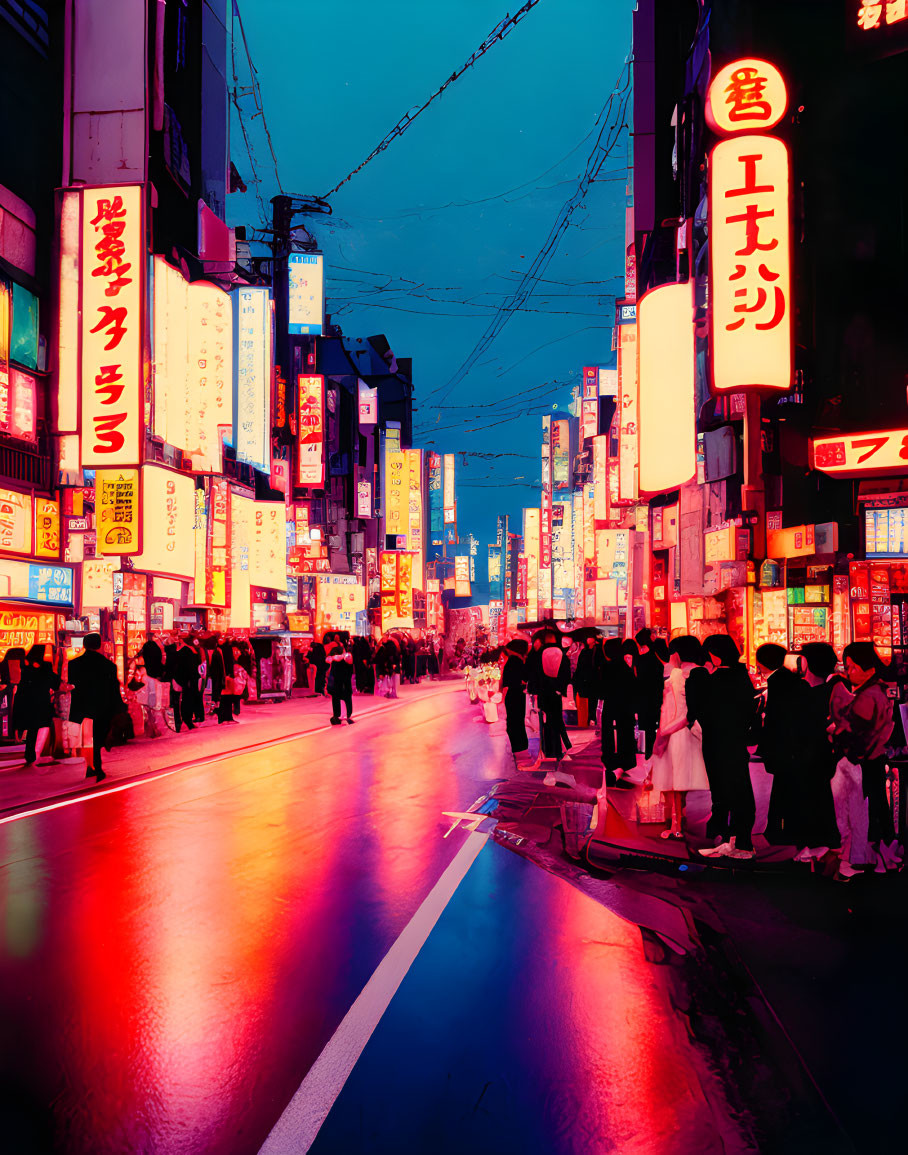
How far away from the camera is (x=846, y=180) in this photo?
23.0 meters

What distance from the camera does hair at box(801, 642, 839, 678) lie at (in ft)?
27.8

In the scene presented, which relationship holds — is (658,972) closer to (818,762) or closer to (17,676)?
(818,762)

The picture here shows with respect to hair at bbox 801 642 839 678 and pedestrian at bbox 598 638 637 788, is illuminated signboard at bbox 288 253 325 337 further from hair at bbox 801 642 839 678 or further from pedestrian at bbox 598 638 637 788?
hair at bbox 801 642 839 678

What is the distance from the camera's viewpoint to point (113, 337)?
67.2 ft

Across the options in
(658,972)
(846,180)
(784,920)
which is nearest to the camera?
(658,972)

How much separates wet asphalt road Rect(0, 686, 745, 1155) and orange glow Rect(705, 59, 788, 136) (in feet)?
40.6

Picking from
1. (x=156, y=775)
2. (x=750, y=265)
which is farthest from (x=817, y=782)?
(x=750, y=265)

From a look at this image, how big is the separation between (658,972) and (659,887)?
2.20 m

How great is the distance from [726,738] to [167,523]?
16.7 meters

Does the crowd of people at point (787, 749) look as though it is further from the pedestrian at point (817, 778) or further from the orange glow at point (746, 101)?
the orange glow at point (746, 101)

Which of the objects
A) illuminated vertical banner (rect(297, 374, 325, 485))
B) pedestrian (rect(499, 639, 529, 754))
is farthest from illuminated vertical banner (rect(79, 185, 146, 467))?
illuminated vertical banner (rect(297, 374, 325, 485))

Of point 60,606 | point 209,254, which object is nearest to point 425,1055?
point 60,606

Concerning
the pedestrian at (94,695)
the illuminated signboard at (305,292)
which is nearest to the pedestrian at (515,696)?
the pedestrian at (94,695)

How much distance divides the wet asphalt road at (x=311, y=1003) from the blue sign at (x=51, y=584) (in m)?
11.3
